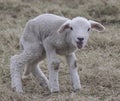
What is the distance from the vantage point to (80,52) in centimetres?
813

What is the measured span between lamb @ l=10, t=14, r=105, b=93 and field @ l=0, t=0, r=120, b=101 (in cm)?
19

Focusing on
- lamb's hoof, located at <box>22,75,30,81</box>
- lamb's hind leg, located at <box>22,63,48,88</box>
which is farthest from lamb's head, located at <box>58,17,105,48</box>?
→ lamb's hoof, located at <box>22,75,30,81</box>

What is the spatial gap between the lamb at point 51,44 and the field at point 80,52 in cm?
19

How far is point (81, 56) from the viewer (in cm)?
783

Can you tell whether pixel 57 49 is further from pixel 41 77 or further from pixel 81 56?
pixel 81 56

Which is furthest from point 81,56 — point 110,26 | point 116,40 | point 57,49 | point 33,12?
point 33,12

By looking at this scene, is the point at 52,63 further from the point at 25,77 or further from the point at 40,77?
the point at 25,77

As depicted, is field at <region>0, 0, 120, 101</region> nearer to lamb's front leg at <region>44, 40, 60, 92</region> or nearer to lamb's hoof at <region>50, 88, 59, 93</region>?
lamb's hoof at <region>50, 88, 59, 93</region>

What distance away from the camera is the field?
5781mm

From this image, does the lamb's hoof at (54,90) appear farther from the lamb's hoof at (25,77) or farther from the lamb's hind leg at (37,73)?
the lamb's hoof at (25,77)

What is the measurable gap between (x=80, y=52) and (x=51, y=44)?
2.56 metres

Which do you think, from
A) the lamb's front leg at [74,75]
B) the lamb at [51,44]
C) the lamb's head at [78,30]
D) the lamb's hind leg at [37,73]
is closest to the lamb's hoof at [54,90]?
the lamb at [51,44]

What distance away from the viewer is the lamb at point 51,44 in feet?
17.9

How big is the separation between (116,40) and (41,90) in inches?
118
